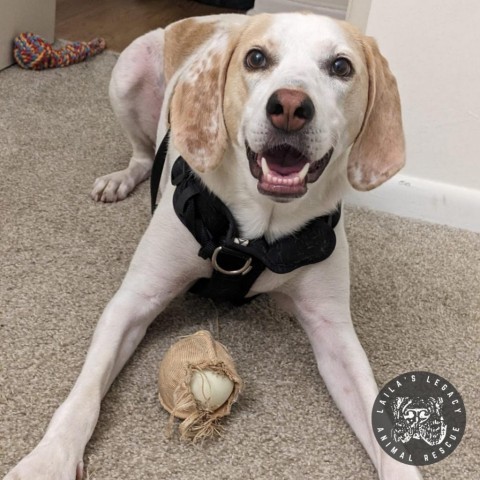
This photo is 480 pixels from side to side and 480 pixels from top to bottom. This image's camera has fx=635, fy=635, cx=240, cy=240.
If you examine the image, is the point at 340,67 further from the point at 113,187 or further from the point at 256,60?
the point at 113,187

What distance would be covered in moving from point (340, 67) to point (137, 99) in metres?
0.97

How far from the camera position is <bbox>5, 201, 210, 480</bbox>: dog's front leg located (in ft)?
3.39

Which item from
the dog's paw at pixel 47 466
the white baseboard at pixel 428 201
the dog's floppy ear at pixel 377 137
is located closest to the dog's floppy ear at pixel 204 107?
the dog's floppy ear at pixel 377 137

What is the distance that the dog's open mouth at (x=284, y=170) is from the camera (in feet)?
3.49

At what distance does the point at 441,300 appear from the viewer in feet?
5.23

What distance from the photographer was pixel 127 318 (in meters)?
1.23

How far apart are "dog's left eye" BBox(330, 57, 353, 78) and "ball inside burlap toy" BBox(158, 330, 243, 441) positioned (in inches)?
20.6

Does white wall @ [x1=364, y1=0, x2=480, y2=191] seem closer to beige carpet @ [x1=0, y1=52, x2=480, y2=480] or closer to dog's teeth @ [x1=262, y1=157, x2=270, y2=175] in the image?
beige carpet @ [x1=0, y1=52, x2=480, y2=480]

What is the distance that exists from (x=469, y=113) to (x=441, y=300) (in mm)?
584

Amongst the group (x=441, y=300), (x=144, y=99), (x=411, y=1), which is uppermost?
(x=411, y=1)

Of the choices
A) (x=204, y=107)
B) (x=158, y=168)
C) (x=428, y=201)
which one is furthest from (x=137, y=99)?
(x=428, y=201)

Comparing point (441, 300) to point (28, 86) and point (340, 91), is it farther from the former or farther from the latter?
point (28, 86)

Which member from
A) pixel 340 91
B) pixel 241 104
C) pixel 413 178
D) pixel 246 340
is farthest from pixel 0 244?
pixel 413 178

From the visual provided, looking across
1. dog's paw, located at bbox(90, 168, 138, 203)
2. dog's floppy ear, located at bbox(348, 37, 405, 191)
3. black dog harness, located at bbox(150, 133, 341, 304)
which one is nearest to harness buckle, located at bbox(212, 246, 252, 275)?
black dog harness, located at bbox(150, 133, 341, 304)
